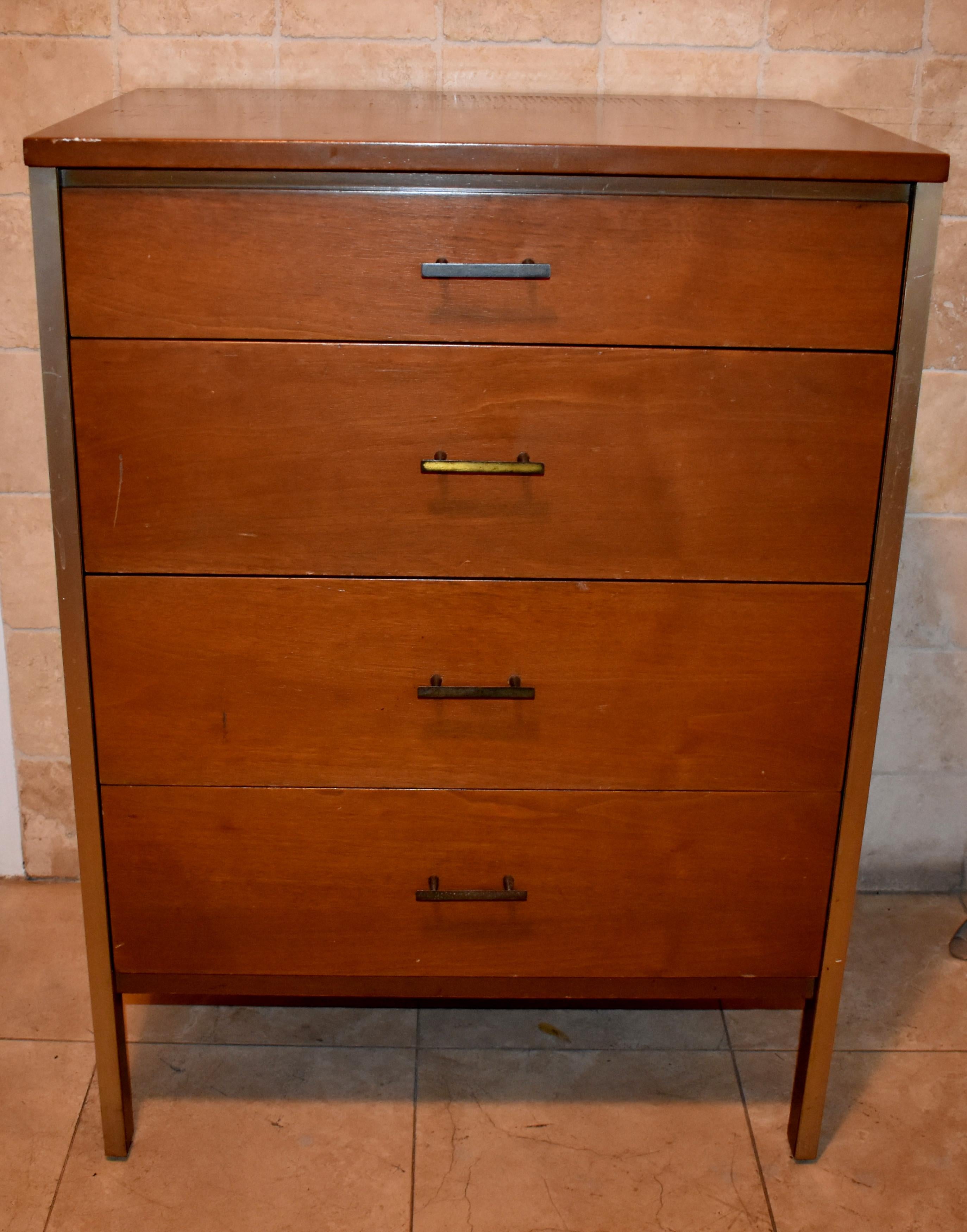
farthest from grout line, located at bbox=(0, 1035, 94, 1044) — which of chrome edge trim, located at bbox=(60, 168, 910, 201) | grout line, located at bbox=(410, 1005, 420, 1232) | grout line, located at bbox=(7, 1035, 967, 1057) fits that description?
chrome edge trim, located at bbox=(60, 168, 910, 201)

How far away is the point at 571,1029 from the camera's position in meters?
1.70

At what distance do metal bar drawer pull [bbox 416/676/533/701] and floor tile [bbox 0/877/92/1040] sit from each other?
0.78 m

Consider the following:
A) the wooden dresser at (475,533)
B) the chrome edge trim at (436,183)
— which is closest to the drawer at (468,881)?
the wooden dresser at (475,533)

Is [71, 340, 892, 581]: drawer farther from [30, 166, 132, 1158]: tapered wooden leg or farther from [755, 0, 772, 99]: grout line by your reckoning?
[755, 0, 772, 99]: grout line

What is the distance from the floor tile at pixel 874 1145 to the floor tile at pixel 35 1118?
0.85 metres

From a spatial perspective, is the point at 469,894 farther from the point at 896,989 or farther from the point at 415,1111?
the point at 896,989

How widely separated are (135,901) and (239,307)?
0.66 meters

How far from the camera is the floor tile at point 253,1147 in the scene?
1388mm

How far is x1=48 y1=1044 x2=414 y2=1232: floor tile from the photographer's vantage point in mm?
1388

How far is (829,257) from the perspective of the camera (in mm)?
1140

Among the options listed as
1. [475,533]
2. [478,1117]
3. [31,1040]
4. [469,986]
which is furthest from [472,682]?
[31,1040]

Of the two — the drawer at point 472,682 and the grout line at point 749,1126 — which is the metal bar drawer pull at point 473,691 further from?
the grout line at point 749,1126

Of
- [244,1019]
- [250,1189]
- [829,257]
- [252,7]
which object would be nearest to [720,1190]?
[250,1189]

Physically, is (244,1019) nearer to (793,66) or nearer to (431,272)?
(431,272)
